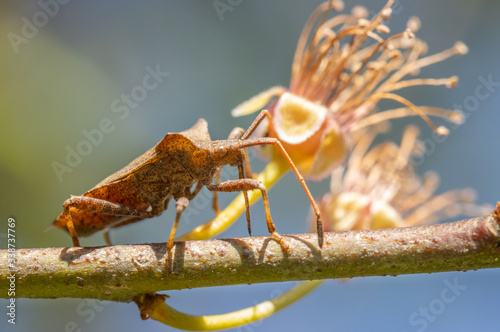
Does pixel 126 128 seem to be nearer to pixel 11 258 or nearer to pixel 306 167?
pixel 306 167

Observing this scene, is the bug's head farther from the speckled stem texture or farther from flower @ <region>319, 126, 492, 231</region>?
flower @ <region>319, 126, 492, 231</region>

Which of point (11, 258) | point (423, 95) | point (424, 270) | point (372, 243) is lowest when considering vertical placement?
point (424, 270)

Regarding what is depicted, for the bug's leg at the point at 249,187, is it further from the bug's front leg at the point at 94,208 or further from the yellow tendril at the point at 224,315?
the yellow tendril at the point at 224,315

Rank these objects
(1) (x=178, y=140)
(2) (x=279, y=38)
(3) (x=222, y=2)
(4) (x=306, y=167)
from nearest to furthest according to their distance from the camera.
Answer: (1) (x=178, y=140) → (4) (x=306, y=167) → (3) (x=222, y=2) → (2) (x=279, y=38)

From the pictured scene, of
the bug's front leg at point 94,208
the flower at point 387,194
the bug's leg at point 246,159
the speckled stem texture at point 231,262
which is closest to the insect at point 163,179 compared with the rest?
the bug's front leg at point 94,208

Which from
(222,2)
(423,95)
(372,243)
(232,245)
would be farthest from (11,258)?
(423,95)

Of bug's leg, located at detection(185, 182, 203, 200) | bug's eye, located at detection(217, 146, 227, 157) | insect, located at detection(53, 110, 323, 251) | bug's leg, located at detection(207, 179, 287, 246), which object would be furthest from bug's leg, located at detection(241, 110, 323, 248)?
bug's leg, located at detection(185, 182, 203, 200)
